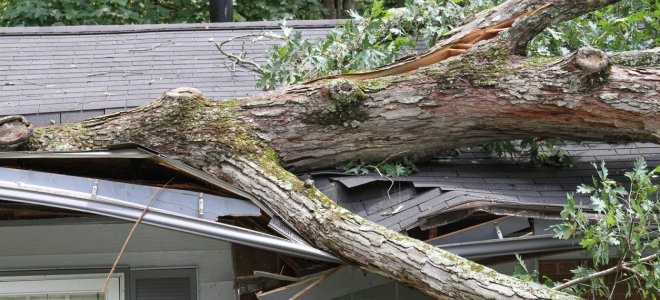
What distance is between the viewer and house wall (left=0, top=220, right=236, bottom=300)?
241 inches

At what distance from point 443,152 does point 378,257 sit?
1271 millimetres

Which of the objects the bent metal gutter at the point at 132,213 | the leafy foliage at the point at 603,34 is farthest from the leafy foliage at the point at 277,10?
the bent metal gutter at the point at 132,213

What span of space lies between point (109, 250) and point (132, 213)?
1.16 m

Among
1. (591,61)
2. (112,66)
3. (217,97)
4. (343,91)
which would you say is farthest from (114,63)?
(591,61)

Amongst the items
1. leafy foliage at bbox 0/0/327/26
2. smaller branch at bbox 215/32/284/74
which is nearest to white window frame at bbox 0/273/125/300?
smaller branch at bbox 215/32/284/74

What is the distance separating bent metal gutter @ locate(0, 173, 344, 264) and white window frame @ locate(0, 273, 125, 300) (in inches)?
46.7

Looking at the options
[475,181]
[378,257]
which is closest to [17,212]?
[378,257]

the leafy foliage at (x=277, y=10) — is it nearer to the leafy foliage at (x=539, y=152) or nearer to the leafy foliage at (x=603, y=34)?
the leafy foliage at (x=603, y=34)

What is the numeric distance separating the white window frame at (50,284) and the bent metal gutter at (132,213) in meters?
1.19

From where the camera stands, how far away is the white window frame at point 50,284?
6.12 meters

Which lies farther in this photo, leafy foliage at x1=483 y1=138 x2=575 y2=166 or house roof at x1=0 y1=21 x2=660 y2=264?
leafy foliage at x1=483 y1=138 x2=575 y2=166

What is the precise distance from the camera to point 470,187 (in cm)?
564

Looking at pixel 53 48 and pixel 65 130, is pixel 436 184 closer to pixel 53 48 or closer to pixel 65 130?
pixel 65 130

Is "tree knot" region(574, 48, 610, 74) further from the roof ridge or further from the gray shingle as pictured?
the roof ridge
